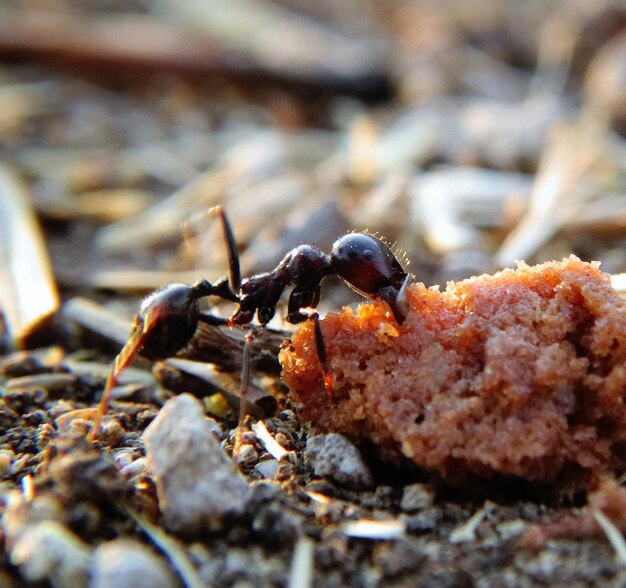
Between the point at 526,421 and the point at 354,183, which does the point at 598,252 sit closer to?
the point at 354,183

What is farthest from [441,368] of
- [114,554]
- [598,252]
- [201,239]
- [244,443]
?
[201,239]

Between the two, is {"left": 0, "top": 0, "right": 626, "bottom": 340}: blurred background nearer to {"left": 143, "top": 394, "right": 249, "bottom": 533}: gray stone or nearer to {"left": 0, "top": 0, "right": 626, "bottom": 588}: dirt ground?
{"left": 0, "top": 0, "right": 626, "bottom": 588}: dirt ground

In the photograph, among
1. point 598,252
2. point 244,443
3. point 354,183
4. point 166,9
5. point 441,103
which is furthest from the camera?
point 166,9

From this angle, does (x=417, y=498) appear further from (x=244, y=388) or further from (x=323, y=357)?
(x=244, y=388)

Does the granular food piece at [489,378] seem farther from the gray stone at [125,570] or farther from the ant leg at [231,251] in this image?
the gray stone at [125,570]

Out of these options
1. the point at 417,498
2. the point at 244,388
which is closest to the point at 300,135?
the point at 244,388

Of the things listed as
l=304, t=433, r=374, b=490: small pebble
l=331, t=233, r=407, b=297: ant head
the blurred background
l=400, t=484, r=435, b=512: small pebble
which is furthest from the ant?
the blurred background

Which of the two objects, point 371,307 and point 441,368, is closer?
point 441,368
